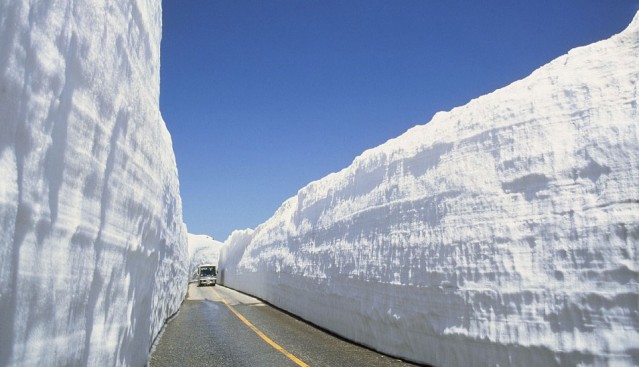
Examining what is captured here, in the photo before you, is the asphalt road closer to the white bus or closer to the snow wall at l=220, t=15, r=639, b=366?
the snow wall at l=220, t=15, r=639, b=366

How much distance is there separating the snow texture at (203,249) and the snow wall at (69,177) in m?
66.6

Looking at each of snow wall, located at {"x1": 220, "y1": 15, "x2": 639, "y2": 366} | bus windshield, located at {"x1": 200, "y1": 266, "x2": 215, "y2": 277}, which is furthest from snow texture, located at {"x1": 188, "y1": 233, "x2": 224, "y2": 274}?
snow wall, located at {"x1": 220, "y1": 15, "x2": 639, "y2": 366}

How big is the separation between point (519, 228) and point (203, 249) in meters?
70.6

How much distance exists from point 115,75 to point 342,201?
9283 mm

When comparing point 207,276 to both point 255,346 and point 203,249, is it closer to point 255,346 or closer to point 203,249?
point 203,249

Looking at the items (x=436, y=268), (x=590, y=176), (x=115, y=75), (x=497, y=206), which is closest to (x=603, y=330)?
(x=590, y=176)

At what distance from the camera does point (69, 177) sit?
153 inches

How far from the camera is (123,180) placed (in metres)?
5.80

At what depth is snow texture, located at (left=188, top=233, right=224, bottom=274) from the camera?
71425mm

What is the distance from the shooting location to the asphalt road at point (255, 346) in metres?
8.30

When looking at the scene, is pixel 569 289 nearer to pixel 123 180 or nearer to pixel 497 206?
pixel 497 206

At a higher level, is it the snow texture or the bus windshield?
the snow texture

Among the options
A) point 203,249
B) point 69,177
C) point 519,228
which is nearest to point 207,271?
point 203,249

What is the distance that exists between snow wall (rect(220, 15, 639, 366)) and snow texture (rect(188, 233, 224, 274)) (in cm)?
6351
